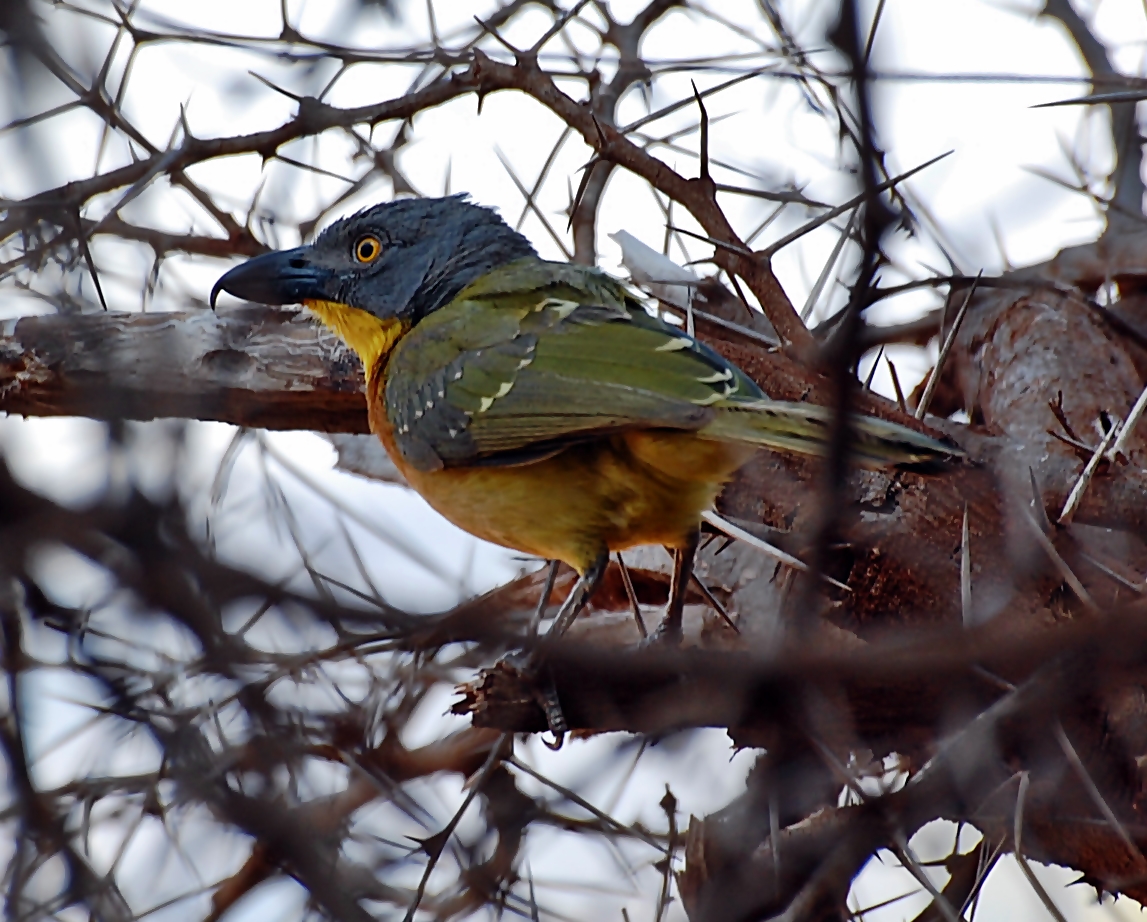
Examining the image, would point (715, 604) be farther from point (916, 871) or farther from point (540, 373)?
point (916, 871)

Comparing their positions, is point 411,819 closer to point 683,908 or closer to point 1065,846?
point 683,908

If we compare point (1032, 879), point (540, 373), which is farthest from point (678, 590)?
point (1032, 879)

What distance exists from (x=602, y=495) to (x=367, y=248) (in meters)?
1.70

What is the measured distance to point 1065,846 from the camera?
3.58m

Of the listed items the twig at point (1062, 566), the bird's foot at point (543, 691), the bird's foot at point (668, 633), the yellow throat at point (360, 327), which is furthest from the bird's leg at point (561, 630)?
the yellow throat at point (360, 327)

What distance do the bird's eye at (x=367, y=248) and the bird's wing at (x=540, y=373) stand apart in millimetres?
445

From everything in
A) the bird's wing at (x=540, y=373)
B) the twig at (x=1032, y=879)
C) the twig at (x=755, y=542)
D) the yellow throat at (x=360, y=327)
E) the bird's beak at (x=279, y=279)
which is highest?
the bird's beak at (x=279, y=279)

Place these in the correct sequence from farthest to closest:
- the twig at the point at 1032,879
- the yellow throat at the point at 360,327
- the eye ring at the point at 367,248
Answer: the eye ring at the point at 367,248 → the yellow throat at the point at 360,327 → the twig at the point at 1032,879

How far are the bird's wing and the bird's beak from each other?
505mm

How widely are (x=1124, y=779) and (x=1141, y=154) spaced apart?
3.00 metres

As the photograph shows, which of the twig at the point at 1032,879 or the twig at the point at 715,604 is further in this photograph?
the twig at the point at 715,604

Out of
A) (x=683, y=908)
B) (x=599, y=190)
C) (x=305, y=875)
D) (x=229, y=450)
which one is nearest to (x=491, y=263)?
(x=599, y=190)

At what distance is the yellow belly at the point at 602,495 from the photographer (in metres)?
3.56

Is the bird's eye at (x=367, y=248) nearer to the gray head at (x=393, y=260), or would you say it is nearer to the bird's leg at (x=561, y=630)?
the gray head at (x=393, y=260)
